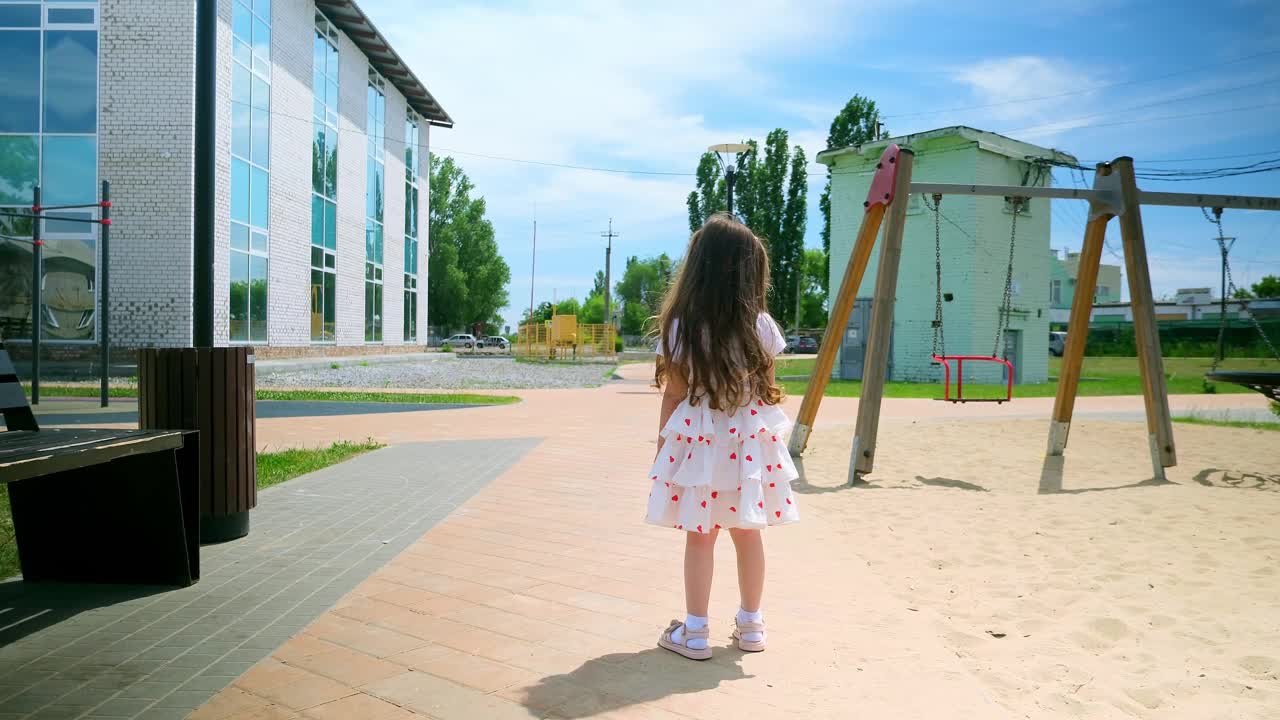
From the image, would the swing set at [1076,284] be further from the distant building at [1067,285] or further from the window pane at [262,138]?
the distant building at [1067,285]

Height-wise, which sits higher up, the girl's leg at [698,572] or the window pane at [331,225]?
the window pane at [331,225]

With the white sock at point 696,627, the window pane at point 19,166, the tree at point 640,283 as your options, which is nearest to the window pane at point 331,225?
the window pane at point 19,166

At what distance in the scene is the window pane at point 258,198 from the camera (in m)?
20.5

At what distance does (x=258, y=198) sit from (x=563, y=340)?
22.7 metres

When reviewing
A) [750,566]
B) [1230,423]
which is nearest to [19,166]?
[750,566]

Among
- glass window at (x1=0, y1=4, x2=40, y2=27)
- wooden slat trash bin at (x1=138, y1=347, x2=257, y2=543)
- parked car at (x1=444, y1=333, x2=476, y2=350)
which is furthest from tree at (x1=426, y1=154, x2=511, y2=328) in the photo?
wooden slat trash bin at (x1=138, y1=347, x2=257, y2=543)

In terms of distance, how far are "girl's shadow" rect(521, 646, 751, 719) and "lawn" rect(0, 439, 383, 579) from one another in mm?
3585

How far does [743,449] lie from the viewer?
3150mm

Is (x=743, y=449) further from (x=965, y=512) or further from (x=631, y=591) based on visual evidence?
(x=965, y=512)

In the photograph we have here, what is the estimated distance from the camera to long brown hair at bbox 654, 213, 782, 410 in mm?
3123

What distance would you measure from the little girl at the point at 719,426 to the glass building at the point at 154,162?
16653 millimetres

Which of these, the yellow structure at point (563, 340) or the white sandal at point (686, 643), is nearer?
→ the white sandal at point (686, 643)

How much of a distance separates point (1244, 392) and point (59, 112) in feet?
103

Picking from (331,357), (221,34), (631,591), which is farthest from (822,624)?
(331,357)
